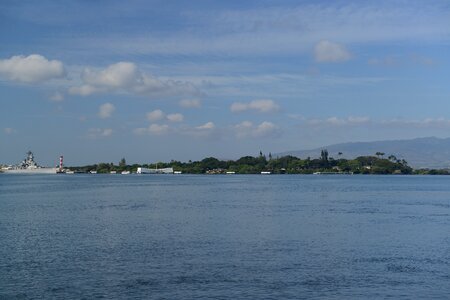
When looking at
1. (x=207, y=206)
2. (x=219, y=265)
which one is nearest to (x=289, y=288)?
(x=219, y=265)

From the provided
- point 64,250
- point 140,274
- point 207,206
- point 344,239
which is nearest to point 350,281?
point 140,274

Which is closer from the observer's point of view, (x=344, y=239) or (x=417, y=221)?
(x=344, y=239)

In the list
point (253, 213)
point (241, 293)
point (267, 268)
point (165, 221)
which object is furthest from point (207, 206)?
point (241, 293)

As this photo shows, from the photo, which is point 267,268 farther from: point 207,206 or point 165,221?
point 207,206

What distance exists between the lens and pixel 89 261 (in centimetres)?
3966

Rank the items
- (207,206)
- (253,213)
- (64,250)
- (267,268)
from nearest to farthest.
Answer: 1. (267,268)
2. (64,250)
3. (253,213)
4. (207,206)

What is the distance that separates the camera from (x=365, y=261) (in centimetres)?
4034

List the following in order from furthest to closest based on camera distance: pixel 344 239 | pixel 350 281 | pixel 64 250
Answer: pixel 344 239, pixel 64 250, pixel 350 281

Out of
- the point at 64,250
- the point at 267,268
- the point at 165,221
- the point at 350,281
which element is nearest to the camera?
the point at 350,281

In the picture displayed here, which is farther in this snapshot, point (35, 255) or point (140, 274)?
point (35, 255)

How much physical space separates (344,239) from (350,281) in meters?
16.0

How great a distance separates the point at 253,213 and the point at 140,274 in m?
38.7

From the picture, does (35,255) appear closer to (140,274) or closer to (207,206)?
(140,274)

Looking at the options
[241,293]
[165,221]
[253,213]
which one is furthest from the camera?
[253,213]
